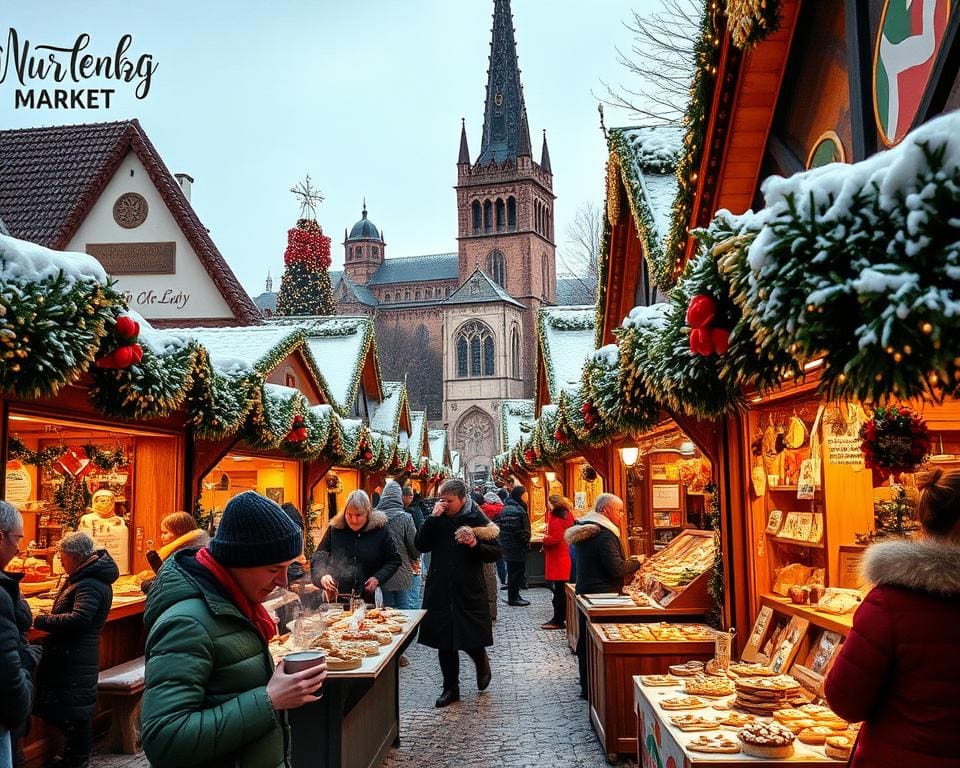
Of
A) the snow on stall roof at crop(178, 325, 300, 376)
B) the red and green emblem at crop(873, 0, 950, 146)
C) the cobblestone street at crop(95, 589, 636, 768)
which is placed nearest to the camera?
the red and green emblem at crop(873, 0, 950, 146)

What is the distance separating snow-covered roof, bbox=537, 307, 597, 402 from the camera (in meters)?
15.8

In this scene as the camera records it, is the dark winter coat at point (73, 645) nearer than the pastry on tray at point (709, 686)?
No

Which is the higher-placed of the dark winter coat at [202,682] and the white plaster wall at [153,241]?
the white plaster wall at [153,241]

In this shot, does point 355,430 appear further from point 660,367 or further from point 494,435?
point 494,435

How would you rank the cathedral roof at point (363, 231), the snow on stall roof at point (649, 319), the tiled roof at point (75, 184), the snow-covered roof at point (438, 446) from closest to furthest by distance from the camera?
the snow on stall roof at point (649, 319)
the tiled roof at point (75, 184)
the snow-covered roof at point (438, 446)
the cathedral roof at point (363, 231)

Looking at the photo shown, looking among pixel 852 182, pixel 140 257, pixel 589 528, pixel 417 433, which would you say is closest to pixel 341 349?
pixel 140 257

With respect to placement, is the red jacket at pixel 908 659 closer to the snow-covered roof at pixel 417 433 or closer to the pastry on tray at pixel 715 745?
the pastry on tray at pixel 715 745

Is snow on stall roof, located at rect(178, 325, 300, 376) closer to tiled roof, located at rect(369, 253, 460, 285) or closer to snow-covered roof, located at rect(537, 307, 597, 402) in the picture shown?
snow-covered roof, located at rect(537, 307, 597, 402)

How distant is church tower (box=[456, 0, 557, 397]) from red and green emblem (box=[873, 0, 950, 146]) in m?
79.6

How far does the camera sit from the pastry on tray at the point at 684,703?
447 cm

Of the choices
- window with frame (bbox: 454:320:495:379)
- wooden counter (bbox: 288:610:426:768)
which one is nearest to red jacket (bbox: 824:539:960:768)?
wooden counter (bbox: 288:610:426:768)

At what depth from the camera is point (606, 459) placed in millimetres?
11297

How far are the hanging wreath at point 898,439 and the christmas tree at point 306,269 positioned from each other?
69.7ft

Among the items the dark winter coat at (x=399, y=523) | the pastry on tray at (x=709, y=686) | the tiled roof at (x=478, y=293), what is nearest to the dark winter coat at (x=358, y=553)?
the dark winter coat at (x=399, y=523)
